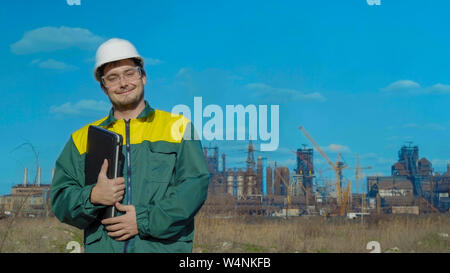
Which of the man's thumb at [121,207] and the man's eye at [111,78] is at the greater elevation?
the man's eye at [111,78]

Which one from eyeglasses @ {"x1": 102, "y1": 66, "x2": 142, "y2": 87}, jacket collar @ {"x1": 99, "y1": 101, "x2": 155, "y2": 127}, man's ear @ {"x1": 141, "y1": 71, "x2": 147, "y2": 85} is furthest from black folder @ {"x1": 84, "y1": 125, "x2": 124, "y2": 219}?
man's ear @ {"x1": 141, "y1": 71, "x2": 147, "y2": 85}

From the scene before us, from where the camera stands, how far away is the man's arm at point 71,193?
2.66 meters

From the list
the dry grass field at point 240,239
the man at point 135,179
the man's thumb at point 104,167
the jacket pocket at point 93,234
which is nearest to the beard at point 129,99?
the man at point 135,179

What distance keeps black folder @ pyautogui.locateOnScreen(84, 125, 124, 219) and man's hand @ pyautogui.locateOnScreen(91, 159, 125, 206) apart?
0.05 meters

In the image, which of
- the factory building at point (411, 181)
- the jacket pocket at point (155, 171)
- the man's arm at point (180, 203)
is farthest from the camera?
the factory building at point (411, 181)

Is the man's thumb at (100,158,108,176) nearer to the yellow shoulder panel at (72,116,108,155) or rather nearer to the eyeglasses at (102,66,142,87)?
the yellow shoulder panel at (72,116,108,155)

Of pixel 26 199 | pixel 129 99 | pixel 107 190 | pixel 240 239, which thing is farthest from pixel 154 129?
pixel 240 239

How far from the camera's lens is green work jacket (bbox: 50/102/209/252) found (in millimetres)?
2594

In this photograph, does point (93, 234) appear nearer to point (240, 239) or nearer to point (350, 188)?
point (240, 239)

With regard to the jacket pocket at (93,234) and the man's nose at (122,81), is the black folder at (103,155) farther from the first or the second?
the man's nose at (122,81)

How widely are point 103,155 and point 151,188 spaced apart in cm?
33

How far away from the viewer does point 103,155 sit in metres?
2.73

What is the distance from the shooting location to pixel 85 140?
2.98 m
